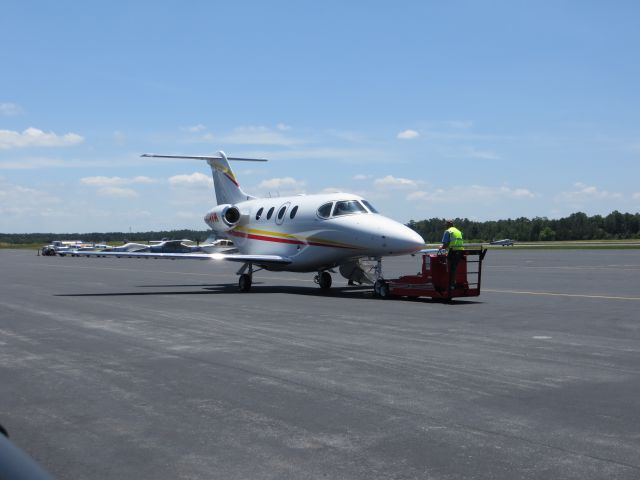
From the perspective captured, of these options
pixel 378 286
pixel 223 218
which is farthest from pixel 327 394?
pixel 223 218

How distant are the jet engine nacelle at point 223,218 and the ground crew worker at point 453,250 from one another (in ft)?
33.2

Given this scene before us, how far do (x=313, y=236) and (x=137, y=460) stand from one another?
Answer: 16.8m

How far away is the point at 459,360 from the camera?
31.1ft

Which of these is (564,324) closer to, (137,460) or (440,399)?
(440,399)

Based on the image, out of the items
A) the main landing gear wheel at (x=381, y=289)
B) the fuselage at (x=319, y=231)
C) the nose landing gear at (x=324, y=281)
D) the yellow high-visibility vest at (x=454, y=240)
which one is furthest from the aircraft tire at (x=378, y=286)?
the nose landing gear at (x=324, y=281)

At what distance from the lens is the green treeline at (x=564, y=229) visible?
14462 centimetres

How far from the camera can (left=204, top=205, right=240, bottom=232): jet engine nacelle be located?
26.6 metres

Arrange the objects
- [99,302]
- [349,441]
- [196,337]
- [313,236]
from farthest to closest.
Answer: [313,236] < [99,302] < [196,337] < [349,441]

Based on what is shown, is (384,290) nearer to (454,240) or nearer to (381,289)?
(381,289)

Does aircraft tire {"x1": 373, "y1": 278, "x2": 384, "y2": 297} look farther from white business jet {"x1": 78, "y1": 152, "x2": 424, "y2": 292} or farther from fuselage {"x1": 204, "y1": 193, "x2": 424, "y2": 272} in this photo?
fuselage {"x1": 204, "y1": 193, "x2": 424, "y2": 272}

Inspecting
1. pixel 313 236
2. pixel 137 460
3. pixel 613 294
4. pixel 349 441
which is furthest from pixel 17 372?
pixel 613 294

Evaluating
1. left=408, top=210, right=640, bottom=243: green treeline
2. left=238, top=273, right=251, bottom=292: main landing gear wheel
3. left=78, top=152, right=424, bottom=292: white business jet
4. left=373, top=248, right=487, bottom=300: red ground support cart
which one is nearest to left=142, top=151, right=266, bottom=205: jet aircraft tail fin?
left=78, top=152, right=424, bottom=292: white business jet

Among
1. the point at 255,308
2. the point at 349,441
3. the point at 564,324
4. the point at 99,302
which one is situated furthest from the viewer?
the point at 99,302

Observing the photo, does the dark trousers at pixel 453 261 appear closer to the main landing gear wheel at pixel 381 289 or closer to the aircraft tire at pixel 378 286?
the main landing gear wheel at pixel 381 289
